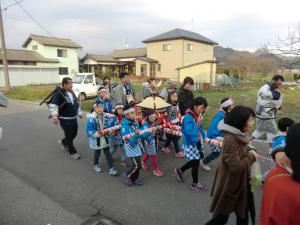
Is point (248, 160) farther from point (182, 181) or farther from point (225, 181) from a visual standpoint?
point (182, 181)

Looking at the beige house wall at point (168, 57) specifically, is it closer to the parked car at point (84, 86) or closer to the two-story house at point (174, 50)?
the two-story house at point (174, 50)

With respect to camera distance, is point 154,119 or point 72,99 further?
point 72,99

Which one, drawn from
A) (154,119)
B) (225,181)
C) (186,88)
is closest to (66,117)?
(154,119)

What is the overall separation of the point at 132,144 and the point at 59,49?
3593cm

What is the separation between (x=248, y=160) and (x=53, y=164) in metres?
4.20

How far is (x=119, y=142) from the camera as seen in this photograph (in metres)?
5.28

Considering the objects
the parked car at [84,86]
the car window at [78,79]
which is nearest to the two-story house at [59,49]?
the car window at [78,79]

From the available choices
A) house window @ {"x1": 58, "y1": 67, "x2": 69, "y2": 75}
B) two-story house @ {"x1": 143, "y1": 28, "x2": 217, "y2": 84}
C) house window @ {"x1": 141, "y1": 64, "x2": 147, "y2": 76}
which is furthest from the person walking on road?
house window @ {"x1": 58, "y1": 67, "x2": 69, "y2": 75}

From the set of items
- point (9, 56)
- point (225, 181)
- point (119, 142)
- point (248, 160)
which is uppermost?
point (9, 56)

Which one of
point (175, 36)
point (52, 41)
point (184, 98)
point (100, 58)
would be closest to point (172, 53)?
point (175, 36)

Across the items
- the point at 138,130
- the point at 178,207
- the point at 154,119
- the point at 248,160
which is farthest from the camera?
the point at 154,119

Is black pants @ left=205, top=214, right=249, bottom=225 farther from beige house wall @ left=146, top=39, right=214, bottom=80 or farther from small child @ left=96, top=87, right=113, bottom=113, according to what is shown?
beige house wall @ left=146, top=39, right=214, bottom=80

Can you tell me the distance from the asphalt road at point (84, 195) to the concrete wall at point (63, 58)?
3183 centimetres

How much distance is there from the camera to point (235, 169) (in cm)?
227
